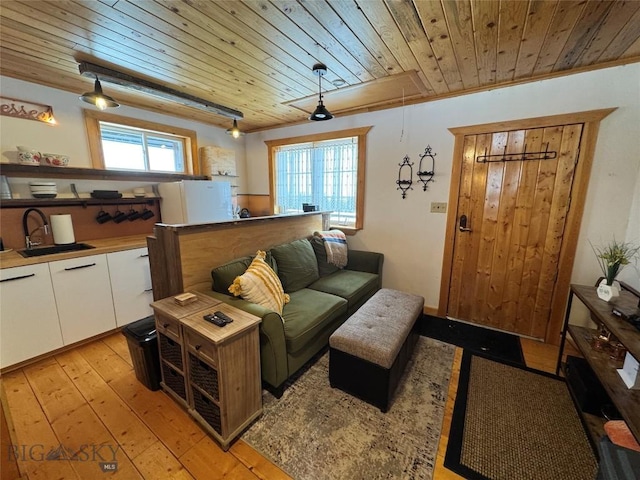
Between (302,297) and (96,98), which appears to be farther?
(302,297)

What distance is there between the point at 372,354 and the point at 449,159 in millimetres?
2158

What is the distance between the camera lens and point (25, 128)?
7.67 feet

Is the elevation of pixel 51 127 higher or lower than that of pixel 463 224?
higher

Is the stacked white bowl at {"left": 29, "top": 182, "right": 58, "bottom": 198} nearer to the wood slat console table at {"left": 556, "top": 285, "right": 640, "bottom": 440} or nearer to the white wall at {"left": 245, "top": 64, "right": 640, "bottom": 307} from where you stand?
the white wall at {"left": 245, "top": 64, "right": 640, "bottom": 307}

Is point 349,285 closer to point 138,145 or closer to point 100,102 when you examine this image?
point 100,102

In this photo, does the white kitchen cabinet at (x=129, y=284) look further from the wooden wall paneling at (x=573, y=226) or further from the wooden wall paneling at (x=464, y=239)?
the wooden wall paneling at (x=573, y=226)

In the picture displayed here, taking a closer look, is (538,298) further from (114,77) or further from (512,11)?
(114,77)

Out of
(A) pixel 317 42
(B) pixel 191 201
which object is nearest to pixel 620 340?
(A) pixel 317 42

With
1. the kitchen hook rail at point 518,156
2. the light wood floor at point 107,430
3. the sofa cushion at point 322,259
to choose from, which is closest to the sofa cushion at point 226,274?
the light wood floor at point 107,430

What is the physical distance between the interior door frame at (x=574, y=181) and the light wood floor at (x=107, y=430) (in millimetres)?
594

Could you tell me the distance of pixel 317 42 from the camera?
174cm

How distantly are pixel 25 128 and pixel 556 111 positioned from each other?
4.69 m

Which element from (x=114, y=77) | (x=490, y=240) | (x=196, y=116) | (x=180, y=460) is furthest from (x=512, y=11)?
(x=196, y=116)

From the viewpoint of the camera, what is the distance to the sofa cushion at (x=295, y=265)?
243cm
